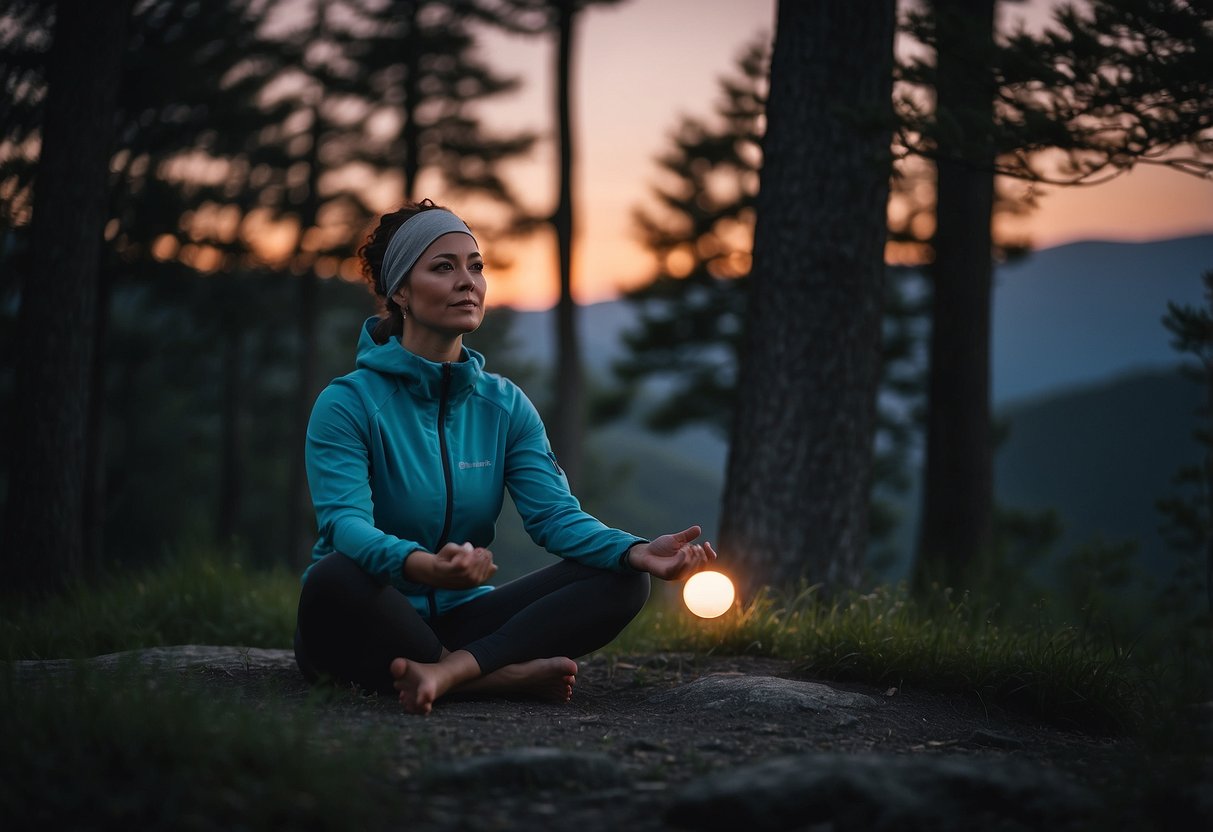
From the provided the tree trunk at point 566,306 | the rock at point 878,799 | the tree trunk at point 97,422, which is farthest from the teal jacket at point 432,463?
the tree trunk at point 566,306

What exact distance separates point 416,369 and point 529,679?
1.20 metres

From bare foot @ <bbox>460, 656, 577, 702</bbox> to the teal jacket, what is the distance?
367mm

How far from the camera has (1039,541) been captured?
1841 cm

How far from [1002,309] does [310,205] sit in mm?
12389

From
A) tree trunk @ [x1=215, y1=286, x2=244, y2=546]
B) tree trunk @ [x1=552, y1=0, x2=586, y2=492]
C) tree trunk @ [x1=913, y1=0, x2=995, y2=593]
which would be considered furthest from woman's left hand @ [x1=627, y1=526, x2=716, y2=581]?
tree trunk @ [x1=215, y1=286, x2=244, y2=546]

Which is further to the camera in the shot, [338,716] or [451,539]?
[451,539]

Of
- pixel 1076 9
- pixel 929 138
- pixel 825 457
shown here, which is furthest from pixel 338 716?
pixel 1076 9

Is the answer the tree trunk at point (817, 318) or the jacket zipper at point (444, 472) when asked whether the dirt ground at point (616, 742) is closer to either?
the jacket zipper at point (444, 472)

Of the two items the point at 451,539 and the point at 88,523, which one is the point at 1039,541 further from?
the point at 451,539

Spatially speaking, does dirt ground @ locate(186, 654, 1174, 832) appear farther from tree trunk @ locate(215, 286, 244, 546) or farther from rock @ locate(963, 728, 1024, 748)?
tree trunk @ locate(215, 286, 244, 546)

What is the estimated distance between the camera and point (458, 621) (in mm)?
3865

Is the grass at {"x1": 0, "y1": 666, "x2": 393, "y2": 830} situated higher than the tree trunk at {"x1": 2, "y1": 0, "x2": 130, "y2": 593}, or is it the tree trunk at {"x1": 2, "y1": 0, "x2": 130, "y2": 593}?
the tree trunk at {"x1": 2, "y1": 0, "x2": 130, "y2": 593}

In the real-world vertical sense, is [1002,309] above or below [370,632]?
above

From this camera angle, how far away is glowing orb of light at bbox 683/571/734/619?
4.29 metres
